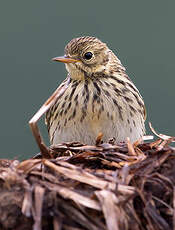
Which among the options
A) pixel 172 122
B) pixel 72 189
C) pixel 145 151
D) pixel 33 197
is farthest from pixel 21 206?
pixel 172 122

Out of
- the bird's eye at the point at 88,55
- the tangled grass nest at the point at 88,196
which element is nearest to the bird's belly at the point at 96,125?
the bird's eye at the point at 88,55

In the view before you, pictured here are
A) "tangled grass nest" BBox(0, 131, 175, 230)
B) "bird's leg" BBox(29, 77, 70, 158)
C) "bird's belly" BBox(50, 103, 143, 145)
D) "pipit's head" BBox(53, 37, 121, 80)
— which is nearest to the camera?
"tangled grass nest" BBox(0, 131, 175, 230)

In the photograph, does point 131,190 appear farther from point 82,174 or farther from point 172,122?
point 172,122

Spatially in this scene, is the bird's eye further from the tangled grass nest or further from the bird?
the tangled grass nest

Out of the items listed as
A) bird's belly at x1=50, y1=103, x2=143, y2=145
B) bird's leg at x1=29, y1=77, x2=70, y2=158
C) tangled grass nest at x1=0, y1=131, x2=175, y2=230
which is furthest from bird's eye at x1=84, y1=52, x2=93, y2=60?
tangled grass nest at x1=0, y1=131, x2=175, y2=230

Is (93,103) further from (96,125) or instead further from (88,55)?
(88,55)

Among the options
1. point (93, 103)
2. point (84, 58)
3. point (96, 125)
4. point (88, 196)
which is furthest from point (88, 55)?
point (88, 196)
